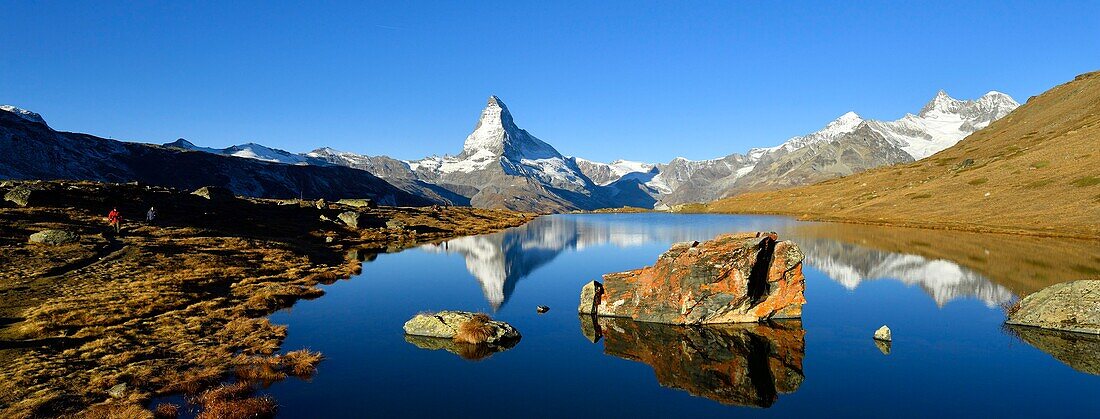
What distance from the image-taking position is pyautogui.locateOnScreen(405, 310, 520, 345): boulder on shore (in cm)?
3406

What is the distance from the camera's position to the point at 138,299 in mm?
39062

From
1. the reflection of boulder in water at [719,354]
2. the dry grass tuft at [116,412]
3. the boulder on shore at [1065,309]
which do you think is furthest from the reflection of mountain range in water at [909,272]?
the dry grass tuft at [116,412]

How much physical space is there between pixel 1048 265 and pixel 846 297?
34.5 meters

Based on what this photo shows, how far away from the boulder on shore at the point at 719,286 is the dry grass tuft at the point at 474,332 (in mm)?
10340

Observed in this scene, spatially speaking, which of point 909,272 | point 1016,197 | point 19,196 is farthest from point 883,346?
point 1016,197

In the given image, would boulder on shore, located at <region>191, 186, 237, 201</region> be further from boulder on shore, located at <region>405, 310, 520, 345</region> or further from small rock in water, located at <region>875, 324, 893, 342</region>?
small rock in water, located at <region>875, 324, 893, 342</region>

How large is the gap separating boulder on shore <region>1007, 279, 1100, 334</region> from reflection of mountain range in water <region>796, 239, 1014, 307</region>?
5.92 meters

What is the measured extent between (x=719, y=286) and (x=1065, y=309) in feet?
75.9

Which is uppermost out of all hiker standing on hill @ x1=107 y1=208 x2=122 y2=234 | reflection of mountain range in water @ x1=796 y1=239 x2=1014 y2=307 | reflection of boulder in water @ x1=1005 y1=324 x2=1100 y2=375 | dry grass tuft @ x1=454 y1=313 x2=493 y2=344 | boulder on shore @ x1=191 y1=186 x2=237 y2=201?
boulder on shore @ x1=191 y1=186 x2=237 y2=201

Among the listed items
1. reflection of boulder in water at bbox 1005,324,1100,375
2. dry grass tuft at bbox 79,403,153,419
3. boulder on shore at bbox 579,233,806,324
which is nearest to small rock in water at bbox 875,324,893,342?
boulder on shore at bbox 579,233,806,324

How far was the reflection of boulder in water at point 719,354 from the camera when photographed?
1009 inches

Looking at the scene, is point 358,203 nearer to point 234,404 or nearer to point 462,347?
point 462,347

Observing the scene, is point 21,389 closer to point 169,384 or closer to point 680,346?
point 169,384

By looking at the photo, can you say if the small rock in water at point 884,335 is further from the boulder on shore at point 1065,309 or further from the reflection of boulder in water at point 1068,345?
the boulder on shore at point 1065,309
